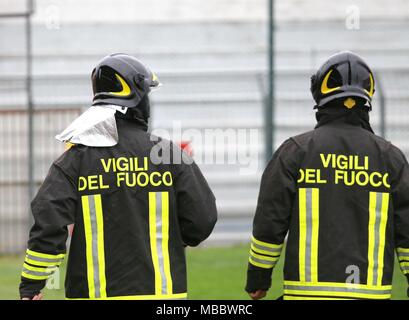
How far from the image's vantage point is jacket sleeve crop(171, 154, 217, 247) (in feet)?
17.3

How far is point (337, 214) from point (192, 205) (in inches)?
28.2

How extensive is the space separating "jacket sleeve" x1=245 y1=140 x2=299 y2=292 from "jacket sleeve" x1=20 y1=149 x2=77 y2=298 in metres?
0.94

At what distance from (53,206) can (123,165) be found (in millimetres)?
403

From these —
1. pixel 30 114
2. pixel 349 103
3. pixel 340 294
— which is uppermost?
pixel 30 114

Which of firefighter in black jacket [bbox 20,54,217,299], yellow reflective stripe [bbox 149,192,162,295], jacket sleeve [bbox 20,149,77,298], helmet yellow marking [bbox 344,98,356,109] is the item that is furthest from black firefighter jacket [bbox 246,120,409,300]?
jacket sleeve [bbox 20,149,77,298]

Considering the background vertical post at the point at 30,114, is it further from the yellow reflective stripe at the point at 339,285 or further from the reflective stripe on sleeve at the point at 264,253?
the yellow reflective stripe at the point at 339,285

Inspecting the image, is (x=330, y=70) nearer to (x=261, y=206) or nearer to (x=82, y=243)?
(x=261, y=206)

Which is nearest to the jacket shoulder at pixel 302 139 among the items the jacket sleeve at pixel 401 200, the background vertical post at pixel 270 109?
the jacket sleeve at pixel 401 200

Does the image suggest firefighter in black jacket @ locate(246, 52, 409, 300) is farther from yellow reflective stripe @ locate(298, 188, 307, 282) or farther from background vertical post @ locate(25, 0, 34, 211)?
background vertical post @ locate(25, 0, 34, 211)


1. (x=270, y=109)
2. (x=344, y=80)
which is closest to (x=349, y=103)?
(x=344, y=80)

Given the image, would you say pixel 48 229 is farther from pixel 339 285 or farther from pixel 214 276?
pixel 214 276

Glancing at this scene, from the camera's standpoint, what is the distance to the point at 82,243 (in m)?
5.18

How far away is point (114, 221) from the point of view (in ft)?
17.0

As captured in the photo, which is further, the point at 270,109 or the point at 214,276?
the point at 270,109
